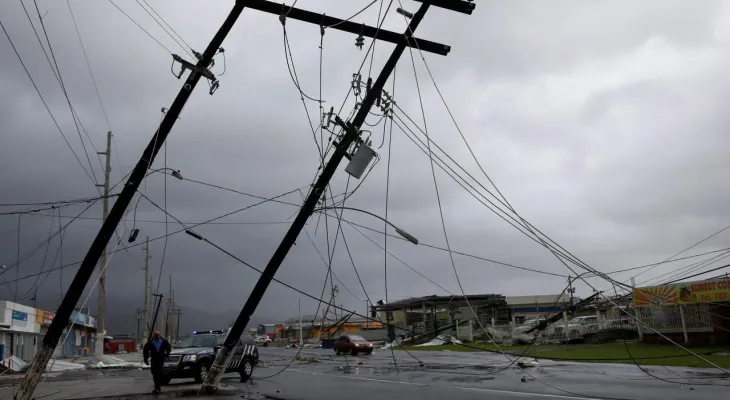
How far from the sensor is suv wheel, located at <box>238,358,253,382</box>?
2028 centimetres

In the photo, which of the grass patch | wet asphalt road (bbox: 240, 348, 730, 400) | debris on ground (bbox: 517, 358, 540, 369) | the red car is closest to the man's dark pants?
wet asphalt road (bbox: 240, 348, 730, 400)

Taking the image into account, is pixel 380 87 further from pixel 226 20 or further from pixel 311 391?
pixel 311 391

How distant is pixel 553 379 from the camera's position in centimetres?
1769

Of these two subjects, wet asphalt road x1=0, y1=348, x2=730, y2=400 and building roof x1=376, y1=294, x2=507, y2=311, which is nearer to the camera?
wet asphalt road x1=0, y1=348, x2=730, y2=400

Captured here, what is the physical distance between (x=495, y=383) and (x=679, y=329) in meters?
19.5

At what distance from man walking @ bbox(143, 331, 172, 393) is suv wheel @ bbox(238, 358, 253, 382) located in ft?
12.1

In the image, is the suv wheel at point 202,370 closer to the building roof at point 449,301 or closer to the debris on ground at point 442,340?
the building roof at point 449,301

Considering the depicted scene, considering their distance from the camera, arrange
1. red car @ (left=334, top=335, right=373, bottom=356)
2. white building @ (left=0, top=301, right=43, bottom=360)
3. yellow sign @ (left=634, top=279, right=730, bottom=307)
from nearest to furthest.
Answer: yellow sign @ (left=634, top=279, right=730, bottom=307) < white building @ (left=0, top=301, right=43, bottom=360) < red car @ (left=334, top=335, right=373, bottom=356)

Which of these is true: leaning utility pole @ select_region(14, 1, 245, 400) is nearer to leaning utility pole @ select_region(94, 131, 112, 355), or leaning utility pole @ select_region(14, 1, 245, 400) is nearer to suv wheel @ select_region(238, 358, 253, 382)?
suv wheel @ select_region(238, 358, 253, 382)

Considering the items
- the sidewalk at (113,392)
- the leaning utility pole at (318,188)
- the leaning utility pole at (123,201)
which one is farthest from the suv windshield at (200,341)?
the leaning utility pole at (123,201)

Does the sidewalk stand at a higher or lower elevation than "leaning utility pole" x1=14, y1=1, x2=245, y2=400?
lower

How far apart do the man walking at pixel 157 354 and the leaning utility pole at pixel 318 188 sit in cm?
288

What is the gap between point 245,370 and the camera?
20.4 metres

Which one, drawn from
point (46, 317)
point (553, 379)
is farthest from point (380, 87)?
point (46, 317)
